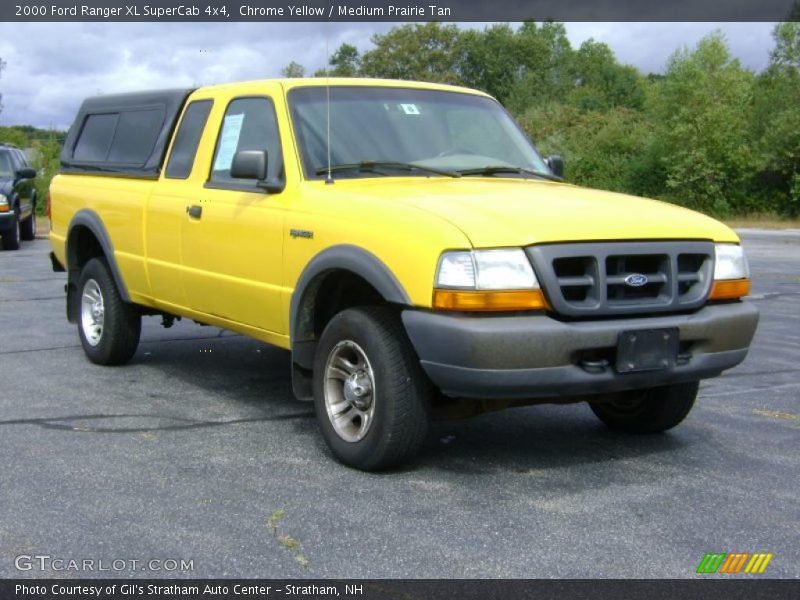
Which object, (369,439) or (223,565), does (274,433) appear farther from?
(223,565)

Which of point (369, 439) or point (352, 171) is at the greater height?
point (352, 171)

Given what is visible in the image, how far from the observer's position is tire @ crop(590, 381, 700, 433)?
5.57m

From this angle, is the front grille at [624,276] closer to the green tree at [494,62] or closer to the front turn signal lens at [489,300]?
the front turn signal lens at [489,300]

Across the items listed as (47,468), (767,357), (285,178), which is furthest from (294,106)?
(767,357)

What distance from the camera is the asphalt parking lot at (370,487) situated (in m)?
3.92

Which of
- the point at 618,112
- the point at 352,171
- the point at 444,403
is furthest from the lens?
the point at 618,112

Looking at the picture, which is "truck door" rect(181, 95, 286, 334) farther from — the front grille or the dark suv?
the dark suv

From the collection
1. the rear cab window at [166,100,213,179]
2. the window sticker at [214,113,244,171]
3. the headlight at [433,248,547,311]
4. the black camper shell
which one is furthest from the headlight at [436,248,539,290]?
the black camper shell

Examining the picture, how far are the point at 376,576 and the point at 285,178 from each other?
8.61 ft

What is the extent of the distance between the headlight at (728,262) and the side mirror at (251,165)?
2.33 meters

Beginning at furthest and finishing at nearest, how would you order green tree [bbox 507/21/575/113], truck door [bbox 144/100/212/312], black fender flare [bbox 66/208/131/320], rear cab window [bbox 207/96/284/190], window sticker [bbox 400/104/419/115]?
green tree [bbox 507/21/575/113], black fender flare [bbox 66/208/131/320], truck door [bbox 144/100/212/312], window sticker [bbox 400/104/419/115], rear cab window [bbox 207/96/284/190]

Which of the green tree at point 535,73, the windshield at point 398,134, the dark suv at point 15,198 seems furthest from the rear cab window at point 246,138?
the green tree at point 535,73

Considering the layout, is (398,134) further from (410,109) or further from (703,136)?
(703,136)

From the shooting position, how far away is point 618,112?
6009 centimetres
